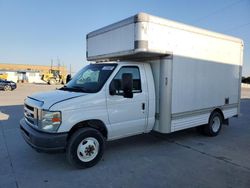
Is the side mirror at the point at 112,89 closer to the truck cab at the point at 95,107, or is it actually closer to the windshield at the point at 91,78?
the truck cab at the point at 95,107

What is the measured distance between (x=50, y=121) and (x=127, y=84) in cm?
164

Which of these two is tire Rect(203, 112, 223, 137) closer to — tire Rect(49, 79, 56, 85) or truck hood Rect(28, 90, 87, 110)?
truck hood Rect(28, 90, 87, 110)

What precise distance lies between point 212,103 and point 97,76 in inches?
148

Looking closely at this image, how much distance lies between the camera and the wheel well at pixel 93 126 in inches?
184

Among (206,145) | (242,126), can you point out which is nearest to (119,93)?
(206,145)

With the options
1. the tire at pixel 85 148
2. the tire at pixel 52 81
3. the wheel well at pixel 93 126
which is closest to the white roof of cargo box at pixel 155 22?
→ the wheel well at pixel 93 126

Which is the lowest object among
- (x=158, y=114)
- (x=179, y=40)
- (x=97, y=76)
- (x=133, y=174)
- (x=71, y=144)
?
(x=133, y=174)

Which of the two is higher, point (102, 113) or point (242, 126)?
point (102, 113)

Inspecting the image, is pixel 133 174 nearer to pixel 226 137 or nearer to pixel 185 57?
pixel 185 57

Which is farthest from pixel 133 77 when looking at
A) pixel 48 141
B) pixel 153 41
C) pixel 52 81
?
pixel 52 81

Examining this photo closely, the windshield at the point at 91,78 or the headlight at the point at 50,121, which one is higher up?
the windshield at the point at 91,78

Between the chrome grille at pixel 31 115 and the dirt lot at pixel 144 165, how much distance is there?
0.90 m

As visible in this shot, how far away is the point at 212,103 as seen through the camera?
23.1ft

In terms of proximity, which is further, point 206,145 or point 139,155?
point 206,145
